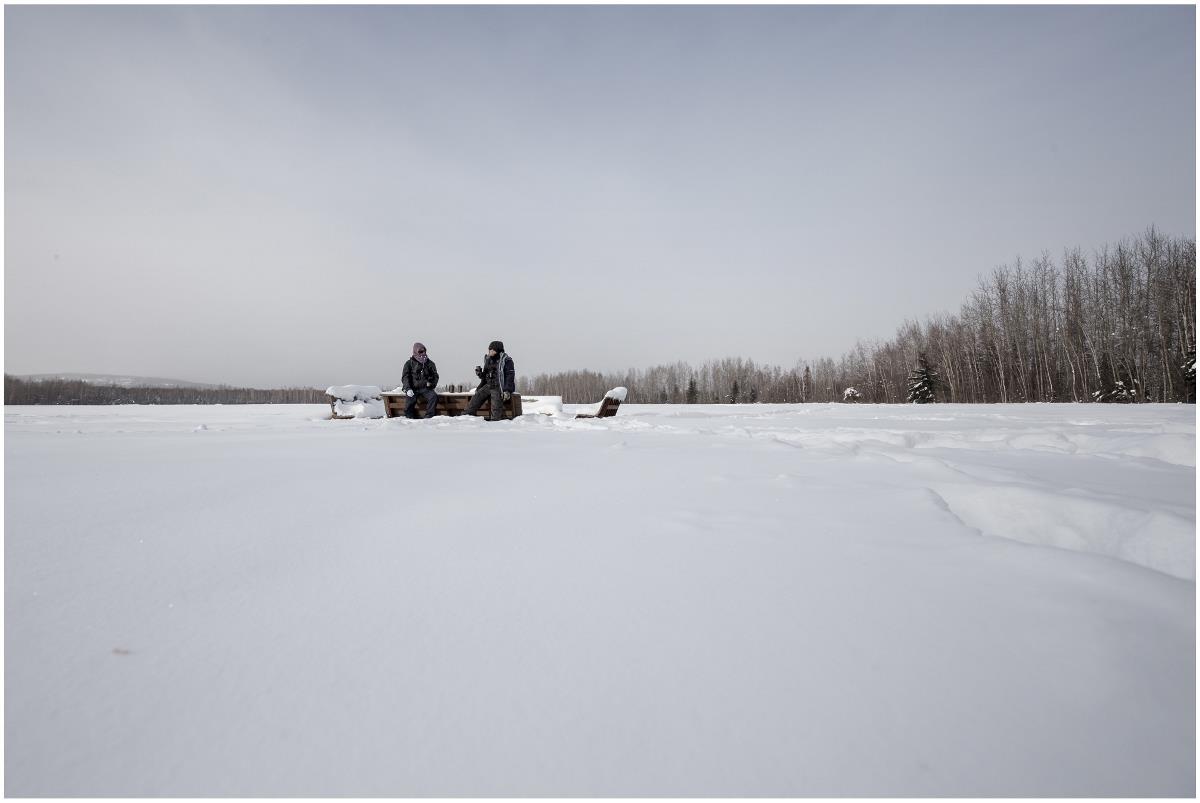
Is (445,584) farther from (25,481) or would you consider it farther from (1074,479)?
(1074,479)

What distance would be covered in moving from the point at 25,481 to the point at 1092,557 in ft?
13.7

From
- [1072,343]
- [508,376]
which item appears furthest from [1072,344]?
[508,376]

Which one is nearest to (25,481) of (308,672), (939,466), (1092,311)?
(308,672)

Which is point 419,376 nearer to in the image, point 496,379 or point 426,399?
point 426,399

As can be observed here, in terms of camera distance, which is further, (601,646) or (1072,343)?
(1072,343)

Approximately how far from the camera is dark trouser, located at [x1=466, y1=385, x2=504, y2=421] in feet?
26.4

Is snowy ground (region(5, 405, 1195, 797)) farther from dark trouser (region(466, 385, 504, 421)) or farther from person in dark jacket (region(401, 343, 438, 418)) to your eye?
person in dark jacket (region(401, 343, 438, 418))

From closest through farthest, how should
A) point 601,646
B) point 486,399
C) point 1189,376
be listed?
point 601,646 → point 486,399 → point 1189,376

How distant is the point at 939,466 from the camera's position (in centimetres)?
265

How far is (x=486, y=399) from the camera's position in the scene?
8.59 meters

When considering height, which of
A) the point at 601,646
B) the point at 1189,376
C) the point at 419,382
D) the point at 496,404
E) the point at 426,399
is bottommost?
the point at 601,646

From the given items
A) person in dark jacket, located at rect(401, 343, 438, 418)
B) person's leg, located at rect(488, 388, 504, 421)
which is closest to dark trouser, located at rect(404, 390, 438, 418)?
person in dark jacket, located at rect(401, 343, 438, 418)

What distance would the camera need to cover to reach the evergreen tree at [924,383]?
3203cm

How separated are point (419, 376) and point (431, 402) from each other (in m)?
0.55
